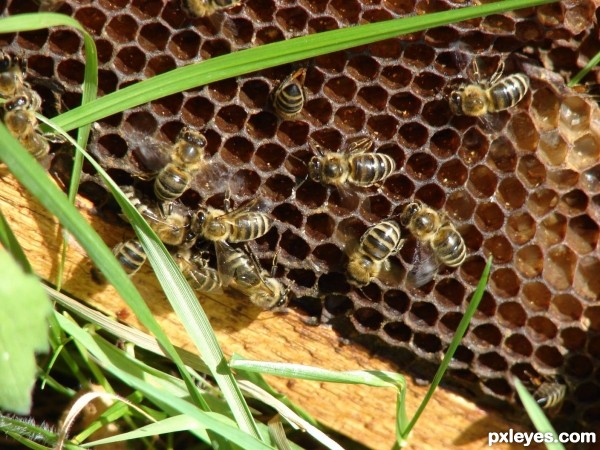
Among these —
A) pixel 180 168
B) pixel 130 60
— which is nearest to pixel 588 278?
pixel 180 168

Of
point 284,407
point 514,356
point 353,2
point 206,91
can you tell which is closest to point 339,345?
point 284,407

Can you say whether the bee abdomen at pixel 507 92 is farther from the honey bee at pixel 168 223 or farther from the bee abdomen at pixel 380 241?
the honey bee at pixel 168 223

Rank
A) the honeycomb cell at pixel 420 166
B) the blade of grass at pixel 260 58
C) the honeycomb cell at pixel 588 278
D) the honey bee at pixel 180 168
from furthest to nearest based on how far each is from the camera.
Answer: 1. the honeycomb cell at pixel 588 278
2. the honeycomb cell at pixel 420 166
3. the honey bee at pixel 180 168
4. the blade of grass at pixel 260 58

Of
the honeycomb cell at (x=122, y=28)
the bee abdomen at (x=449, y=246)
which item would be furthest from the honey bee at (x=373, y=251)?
the honeycomb cell at (x=122, y=28)

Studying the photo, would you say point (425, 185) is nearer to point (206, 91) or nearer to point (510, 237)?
point (510, 237)

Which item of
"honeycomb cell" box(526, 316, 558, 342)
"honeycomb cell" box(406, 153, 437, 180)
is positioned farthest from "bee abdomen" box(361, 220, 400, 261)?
"honeycomb cell" box(526, 316, 558, 342)

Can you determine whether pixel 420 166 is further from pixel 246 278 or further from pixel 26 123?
pixel 26 123
